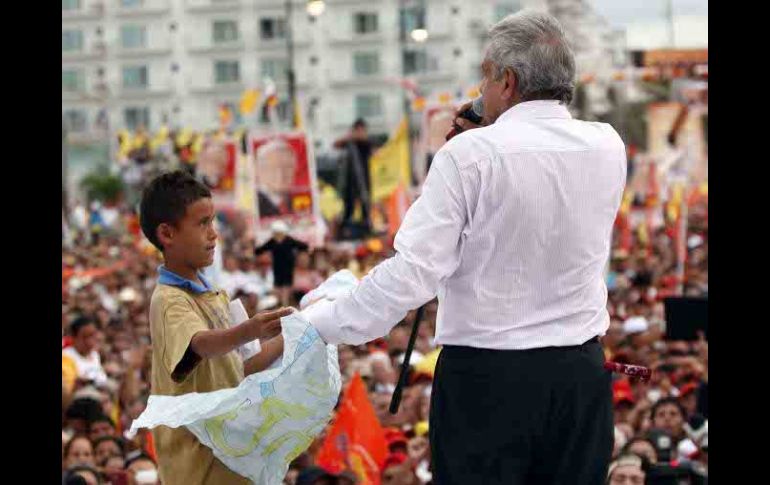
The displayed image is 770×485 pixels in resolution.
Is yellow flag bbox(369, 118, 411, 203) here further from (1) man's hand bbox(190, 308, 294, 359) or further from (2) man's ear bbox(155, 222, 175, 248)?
(1) man's hand bbox(190, 308, 294, 359)

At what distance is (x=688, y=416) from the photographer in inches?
414

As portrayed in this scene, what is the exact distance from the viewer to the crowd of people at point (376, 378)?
906 centimetres

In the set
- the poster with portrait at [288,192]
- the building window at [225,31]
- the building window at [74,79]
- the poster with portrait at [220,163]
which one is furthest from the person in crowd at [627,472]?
the building window at [225,31]

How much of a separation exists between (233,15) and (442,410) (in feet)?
237

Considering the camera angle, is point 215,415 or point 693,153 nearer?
point 215,415

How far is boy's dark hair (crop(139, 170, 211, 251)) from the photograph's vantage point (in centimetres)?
519

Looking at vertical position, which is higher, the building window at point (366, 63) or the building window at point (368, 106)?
the building window at point (366, 63)

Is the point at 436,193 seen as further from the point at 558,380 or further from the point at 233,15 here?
the point at 233,15

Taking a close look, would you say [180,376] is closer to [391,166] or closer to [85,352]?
[85,352]

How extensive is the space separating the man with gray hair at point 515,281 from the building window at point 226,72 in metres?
72.5

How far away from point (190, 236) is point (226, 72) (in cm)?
7244

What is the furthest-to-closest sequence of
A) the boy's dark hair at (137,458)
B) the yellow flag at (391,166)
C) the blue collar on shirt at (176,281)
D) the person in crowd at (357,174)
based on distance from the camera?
the person in crowd at (357,174) → the yellow flag at (391,166) → the boy's dark hair at (137,458) → the blue collar on shirt at (176,281)

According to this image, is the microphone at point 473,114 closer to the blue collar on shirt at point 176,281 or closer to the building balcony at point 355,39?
the blue collar on shirt at point 176,281
